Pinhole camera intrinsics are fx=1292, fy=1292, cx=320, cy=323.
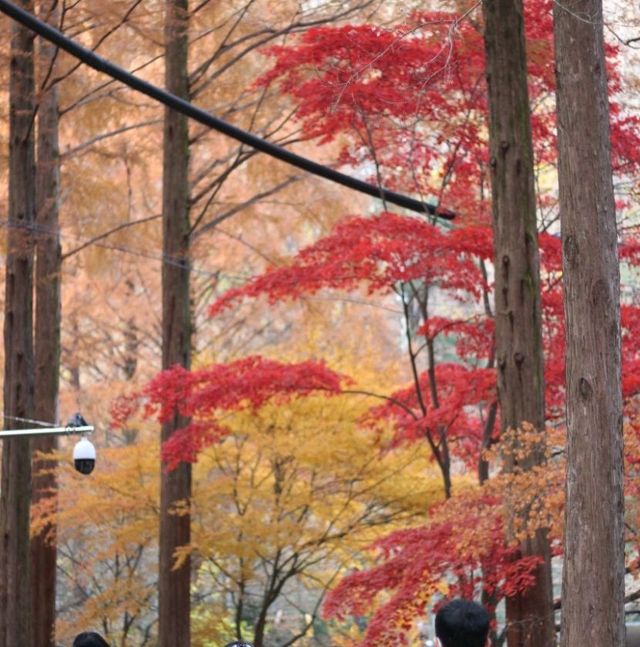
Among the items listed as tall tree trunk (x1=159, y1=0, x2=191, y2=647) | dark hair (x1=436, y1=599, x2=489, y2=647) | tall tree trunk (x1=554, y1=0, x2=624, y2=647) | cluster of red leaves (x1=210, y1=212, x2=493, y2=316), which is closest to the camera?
dark hair (x1=436, y1=599, x2=489, y2=647)

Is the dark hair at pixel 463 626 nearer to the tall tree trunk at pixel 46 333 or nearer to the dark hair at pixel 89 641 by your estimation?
the dark hair at pixel 89 641

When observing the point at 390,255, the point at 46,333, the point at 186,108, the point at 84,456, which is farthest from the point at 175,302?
the point at 390,255

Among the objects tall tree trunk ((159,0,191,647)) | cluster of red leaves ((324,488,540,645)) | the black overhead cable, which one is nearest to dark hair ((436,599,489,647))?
cluster of red leaves ((324,488,540,645))

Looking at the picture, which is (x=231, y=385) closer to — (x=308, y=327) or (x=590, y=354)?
(x=590, y=354)

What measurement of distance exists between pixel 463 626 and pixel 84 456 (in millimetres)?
7447

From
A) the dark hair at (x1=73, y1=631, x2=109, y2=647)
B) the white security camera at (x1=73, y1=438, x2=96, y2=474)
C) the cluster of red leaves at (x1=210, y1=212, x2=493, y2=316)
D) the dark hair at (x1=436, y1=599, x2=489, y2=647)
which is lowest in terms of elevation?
the dark hair at (x1=73, y1=631, x2=109, y2=647)

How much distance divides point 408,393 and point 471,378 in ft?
7.93

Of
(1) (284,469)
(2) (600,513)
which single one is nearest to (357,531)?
(1) (284,469)

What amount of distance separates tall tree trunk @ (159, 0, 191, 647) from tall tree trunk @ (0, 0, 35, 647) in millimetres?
1509

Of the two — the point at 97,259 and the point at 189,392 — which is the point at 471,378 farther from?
the point at 97,259

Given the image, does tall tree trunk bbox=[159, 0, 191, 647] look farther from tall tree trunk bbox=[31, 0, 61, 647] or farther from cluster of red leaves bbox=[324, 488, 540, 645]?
cluster of red leaves bbox=[324, 488, 540, 645]

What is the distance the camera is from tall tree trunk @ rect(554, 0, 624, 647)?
23.4 ft

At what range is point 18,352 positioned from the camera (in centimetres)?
1411

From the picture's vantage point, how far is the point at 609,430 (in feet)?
23.4
